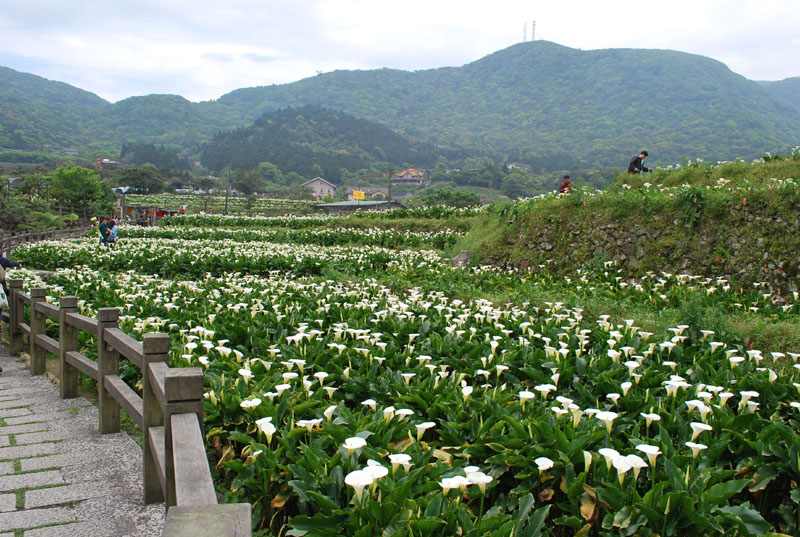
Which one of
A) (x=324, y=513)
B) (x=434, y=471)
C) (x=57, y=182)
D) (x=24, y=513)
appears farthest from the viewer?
(x=57, y=182)

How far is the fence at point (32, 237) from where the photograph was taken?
69.4ft

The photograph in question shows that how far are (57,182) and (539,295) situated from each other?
7732cm

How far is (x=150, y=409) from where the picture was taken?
366cm

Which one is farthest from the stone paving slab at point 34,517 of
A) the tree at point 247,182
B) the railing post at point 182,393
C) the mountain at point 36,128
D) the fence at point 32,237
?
the mountain at point 36,128

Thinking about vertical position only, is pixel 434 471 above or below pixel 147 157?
below

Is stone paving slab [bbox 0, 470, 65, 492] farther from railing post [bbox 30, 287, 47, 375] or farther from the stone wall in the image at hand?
the stone wall

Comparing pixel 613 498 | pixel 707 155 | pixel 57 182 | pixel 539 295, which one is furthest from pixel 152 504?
pixel 707 155

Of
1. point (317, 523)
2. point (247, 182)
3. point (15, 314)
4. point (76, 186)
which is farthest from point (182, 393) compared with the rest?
point (247, 182)

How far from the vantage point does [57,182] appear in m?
71.0

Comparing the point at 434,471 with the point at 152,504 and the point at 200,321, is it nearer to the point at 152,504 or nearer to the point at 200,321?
the point at 152,504

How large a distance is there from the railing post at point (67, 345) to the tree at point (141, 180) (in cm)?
9540

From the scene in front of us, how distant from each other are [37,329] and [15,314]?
148 centimetres

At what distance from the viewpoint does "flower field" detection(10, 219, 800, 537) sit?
2.69 metres

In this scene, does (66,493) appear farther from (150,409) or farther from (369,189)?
(369,189)
